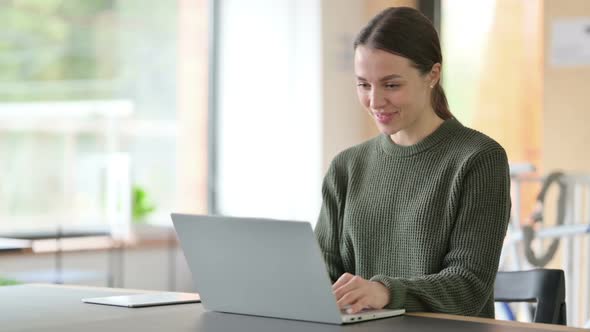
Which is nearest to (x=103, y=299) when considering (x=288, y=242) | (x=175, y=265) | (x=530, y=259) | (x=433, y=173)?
(x=288, y=242)

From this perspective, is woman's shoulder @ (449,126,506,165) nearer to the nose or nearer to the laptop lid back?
the nose

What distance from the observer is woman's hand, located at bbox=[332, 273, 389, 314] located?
1.60 m

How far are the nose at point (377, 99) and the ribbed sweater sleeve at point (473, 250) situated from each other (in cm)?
20

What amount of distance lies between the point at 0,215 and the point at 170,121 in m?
1.11

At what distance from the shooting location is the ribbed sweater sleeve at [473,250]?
1.75 m

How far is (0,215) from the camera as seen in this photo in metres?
5.20

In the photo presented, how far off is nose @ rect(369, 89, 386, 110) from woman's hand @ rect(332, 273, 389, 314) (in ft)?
1.28

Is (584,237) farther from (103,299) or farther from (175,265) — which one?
(103,299)

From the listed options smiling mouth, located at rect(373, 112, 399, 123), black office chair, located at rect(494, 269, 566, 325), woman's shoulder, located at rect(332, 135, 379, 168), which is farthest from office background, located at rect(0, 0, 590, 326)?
smiling mouth, located at rect(373, 112, 399, 123)

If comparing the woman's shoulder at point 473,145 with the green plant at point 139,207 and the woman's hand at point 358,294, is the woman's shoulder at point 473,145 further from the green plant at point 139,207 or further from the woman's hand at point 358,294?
the green plant at point 139,207

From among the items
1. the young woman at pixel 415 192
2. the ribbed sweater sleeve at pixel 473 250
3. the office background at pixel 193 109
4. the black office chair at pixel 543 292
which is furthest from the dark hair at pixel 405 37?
the office background at pixel 193 109

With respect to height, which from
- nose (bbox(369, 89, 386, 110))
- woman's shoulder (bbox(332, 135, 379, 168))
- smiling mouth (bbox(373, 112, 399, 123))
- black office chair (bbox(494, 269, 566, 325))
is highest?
nose (bbox(369, 89, 386, 110))

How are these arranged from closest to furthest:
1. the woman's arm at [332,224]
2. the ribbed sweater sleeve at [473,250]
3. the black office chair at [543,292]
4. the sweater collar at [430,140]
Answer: the ribbed sweater sleeve at [473,250], the black office chair at [543,292], the sweater collar at [430,140], the woman's arm at [332,224]

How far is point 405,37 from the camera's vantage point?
193cm
